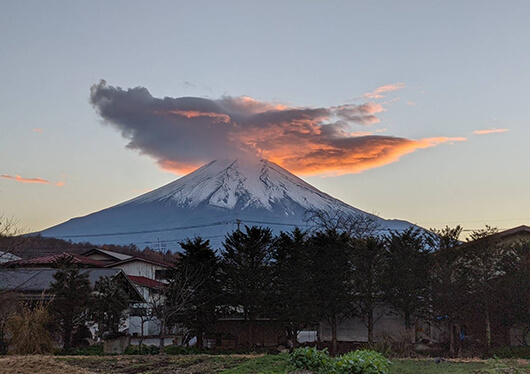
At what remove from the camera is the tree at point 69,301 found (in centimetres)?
2444

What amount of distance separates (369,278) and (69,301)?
1387 cm

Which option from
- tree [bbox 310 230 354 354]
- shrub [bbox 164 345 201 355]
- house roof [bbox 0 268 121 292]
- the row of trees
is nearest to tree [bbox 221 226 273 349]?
the row of trees

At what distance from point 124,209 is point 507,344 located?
6556 inches

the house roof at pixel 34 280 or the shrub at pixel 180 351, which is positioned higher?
the house roof at pixel 34 280

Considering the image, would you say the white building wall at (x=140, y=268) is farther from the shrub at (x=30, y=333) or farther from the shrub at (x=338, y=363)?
the shrub at (x=338, y=363)

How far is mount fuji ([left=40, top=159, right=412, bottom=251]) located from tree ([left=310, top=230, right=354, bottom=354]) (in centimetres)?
9801

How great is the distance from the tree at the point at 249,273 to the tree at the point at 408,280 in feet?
19.1

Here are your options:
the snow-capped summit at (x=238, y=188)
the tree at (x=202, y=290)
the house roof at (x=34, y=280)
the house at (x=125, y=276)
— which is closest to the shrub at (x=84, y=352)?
the house at (x=125, y=276)

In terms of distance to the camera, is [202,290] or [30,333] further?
[202,290]

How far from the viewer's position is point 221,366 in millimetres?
16797

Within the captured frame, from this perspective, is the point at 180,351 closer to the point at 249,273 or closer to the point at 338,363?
the point at 249,273

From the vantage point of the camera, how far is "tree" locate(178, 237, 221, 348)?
1063 inches

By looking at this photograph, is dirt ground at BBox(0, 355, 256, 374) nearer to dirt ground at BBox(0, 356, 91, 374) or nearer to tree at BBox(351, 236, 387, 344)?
dirt ground at BBox(0, 356, 91, 374)

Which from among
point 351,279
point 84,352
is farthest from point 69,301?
point 351,279
